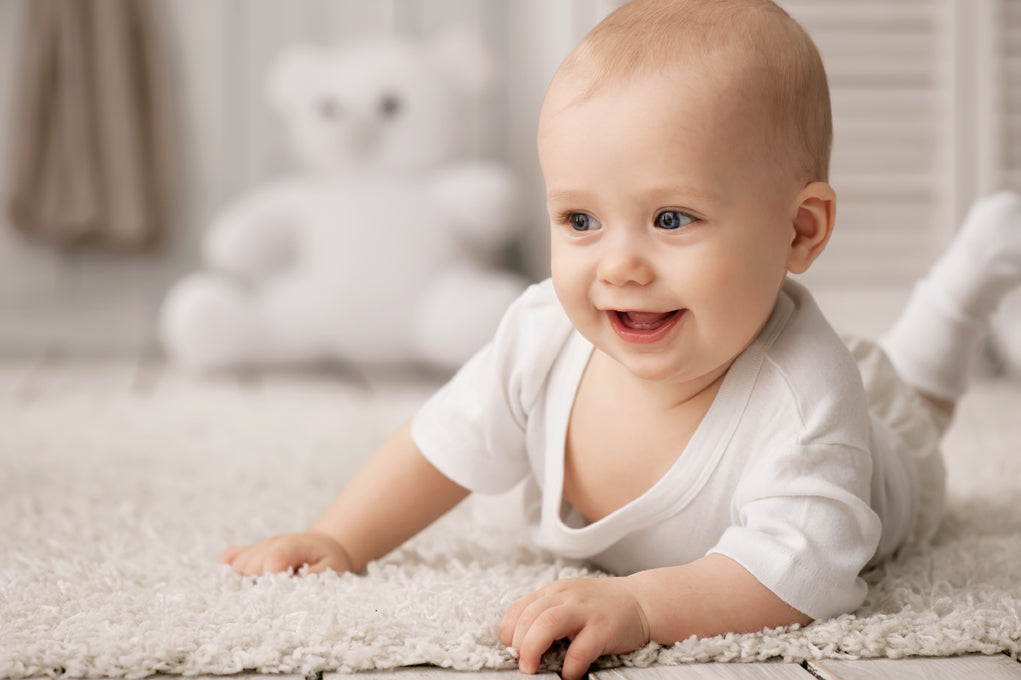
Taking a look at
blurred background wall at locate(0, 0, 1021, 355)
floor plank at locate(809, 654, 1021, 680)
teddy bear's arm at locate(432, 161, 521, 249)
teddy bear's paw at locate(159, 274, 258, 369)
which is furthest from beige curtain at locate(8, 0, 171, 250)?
floor plank at locate(809, 654, 1021, 680)

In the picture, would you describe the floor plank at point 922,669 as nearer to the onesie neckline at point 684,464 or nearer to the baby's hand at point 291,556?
the onesie neckline at point 684,464

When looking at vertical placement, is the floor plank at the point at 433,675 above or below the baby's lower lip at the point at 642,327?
below

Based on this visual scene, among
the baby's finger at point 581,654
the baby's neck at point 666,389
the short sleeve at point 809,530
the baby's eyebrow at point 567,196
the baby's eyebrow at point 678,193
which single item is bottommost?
the baby's finger at point 581,654

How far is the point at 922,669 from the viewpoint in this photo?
643 mm

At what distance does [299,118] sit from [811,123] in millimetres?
1850

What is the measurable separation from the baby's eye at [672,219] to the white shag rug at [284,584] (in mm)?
253

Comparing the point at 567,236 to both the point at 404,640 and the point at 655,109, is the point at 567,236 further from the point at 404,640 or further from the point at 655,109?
the point at 404,640

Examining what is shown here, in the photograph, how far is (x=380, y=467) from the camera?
863 millimetres

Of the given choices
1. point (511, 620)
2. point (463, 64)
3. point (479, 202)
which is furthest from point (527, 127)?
point (511, 620)

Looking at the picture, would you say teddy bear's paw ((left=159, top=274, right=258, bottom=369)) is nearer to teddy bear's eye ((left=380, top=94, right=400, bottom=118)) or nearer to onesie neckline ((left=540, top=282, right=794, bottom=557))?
teddy bear's eye ((left=380, top=94, right=400, bottom=118))

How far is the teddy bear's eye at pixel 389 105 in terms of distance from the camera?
2.31m

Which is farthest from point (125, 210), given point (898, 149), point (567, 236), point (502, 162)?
point (567, 236)

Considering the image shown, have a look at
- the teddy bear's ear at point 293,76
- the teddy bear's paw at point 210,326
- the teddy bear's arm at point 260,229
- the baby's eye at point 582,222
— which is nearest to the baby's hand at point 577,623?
the baby's eye at point 582,222

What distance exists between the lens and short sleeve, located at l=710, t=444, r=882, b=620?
2.25 ft
